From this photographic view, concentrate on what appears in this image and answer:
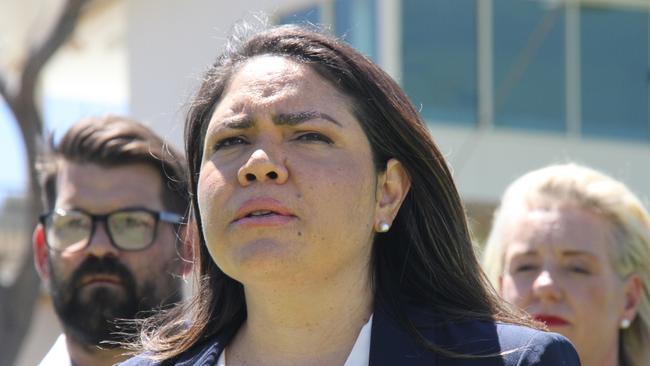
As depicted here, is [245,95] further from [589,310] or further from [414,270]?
[589,310]

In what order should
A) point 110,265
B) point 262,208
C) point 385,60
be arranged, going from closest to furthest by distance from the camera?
point 262,208, point 110,265, point 385,60

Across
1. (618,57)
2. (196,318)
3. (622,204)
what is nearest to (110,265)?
(196,318)

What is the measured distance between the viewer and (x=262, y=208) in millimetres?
3604

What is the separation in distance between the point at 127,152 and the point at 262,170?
186 centimetres

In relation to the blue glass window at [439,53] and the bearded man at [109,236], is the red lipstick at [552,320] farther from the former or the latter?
the blue glass window at [439,53]

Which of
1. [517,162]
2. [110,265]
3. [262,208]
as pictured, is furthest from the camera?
[517,162]

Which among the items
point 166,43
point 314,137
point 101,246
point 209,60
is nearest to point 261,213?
point 314,137

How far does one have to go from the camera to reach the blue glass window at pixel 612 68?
19.7m

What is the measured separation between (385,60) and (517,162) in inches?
101

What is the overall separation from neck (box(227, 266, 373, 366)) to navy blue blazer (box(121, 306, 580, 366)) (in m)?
0.08

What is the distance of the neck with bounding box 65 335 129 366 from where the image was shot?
16.6 feet

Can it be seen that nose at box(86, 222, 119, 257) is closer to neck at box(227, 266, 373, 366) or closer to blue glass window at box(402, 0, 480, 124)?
neck at box(227, 266, 373, 366)

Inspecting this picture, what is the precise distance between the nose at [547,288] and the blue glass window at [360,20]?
14197mm

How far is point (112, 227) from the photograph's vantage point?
5.19m
